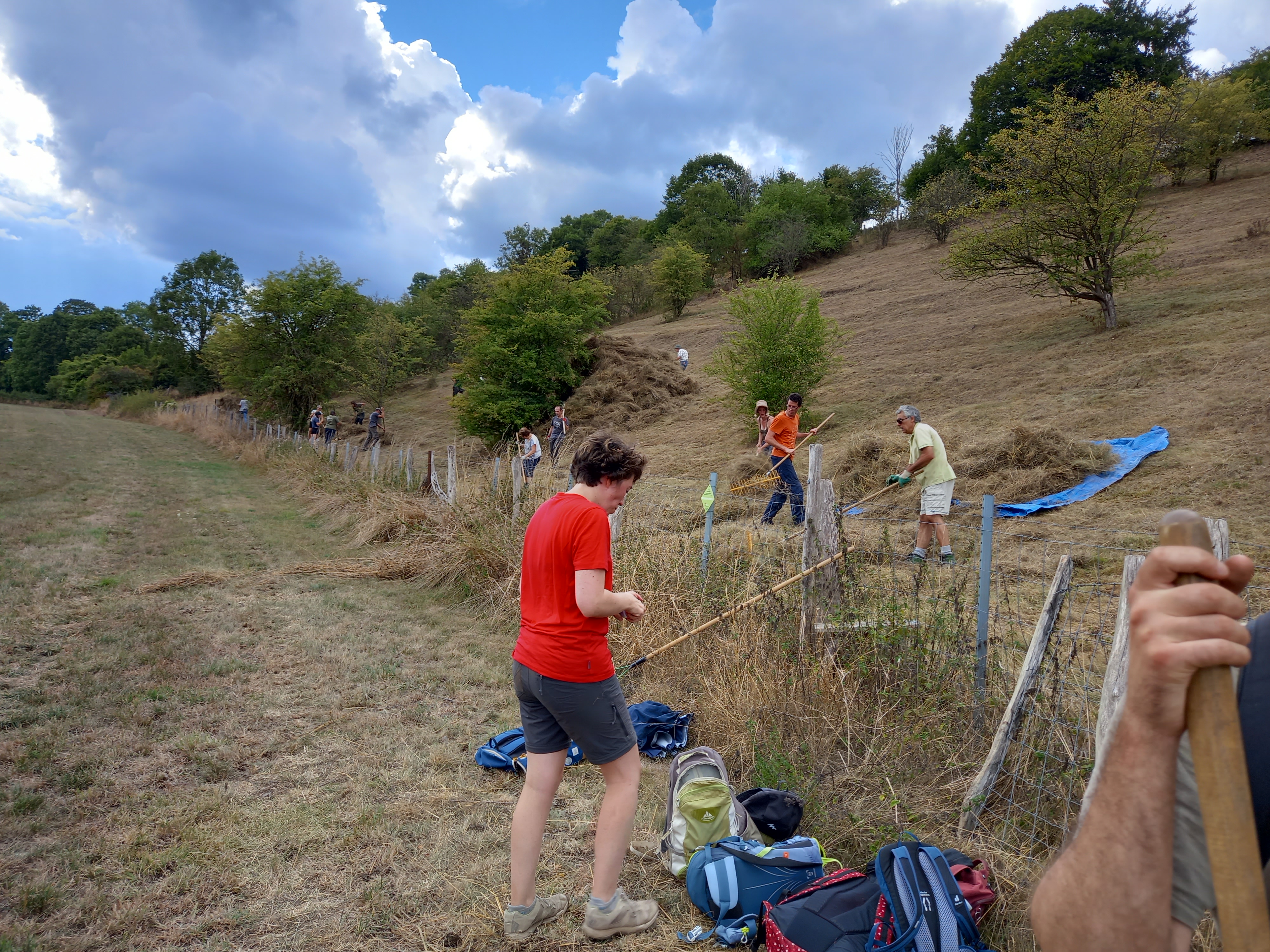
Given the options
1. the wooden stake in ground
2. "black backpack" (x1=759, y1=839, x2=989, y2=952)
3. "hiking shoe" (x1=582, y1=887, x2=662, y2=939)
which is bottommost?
"hiking shoe" (x1=582, y1=887, x2=662, y2=939)

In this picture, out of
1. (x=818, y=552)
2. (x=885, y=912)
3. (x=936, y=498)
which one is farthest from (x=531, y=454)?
(x=885, y=912)

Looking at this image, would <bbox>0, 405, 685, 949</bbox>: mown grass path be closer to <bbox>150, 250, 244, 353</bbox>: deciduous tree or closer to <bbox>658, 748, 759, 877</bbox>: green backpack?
<bbox>658, 748, 759, 877</bbox>: green backpack

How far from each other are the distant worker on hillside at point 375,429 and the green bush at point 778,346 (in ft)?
40.4

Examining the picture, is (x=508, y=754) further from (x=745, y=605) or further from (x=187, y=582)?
(x=187, y=582)

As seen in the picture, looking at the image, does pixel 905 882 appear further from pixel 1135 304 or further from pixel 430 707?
pixel 1135 304

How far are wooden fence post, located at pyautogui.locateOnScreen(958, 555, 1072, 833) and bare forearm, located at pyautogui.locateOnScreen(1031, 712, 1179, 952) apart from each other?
2421mm

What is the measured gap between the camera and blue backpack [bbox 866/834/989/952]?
2.44 meters

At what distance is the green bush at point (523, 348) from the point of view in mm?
23250

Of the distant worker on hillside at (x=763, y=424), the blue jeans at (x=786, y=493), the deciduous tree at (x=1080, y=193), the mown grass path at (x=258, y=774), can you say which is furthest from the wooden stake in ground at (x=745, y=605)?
the deciduous tree at (x=1080, y=193)

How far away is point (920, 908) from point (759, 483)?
30.6 ft

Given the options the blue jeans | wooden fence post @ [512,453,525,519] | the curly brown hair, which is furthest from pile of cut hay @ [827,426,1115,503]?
the curly brown hair

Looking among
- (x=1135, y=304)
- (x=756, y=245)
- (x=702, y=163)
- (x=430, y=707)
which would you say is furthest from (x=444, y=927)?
(x=702, y=163)

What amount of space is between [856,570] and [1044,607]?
5.35 feet

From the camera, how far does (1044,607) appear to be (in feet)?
10.2
